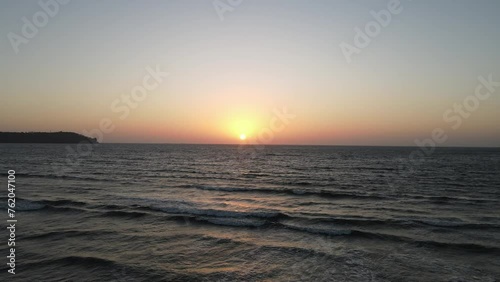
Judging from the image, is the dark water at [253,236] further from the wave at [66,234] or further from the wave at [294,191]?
the wave at [294,191]

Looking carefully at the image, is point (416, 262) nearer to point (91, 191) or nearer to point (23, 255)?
point (23, 255)

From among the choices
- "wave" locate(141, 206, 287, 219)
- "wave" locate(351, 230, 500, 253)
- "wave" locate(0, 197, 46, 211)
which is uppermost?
"wave" locate(351, 230, 500, 253)

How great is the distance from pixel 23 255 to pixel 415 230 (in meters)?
20.4

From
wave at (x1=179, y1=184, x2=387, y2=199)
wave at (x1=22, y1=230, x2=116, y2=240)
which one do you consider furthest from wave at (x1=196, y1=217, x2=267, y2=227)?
wave at (x1=179, y1=184, x2=387, y2=199)

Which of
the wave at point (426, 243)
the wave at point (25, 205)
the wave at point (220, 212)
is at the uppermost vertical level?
the wave at point (426, 243)

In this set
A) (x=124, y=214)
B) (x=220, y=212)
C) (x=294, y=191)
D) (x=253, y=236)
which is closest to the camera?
(x=253, y=236)

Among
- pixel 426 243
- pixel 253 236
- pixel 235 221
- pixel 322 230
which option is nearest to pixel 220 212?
pixel 235 221

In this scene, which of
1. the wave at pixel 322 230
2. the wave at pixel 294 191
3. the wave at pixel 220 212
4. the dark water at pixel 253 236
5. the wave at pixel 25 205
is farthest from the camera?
the wave at pixel 294 191

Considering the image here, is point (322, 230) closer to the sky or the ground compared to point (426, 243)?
closer to the ground

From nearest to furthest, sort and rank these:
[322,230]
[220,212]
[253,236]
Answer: [253,236] → [322,230] → [220,212]

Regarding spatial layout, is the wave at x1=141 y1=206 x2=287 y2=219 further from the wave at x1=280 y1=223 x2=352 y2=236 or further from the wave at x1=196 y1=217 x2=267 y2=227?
the wave at x1=280 y1=223 x2=352 y2=236

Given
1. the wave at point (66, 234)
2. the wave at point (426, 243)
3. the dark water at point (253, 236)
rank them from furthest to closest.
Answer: the wave at point (66, 234), the wave at point (426, 243), the dark water at point (253, 236)

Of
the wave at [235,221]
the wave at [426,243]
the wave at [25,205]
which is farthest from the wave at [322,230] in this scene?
the wave at [25,205]

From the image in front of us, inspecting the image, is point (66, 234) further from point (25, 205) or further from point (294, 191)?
point (294, 191)
